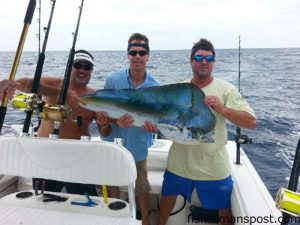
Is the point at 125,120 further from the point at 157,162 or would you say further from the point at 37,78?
the point at 157,162

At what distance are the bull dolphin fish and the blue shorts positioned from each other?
1.38 ft

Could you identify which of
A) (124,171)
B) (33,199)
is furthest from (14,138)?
(124,171)

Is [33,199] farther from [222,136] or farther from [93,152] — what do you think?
[222,136]

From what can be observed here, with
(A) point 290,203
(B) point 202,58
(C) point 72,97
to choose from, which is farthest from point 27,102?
(A) point 290,203

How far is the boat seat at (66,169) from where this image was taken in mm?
2135

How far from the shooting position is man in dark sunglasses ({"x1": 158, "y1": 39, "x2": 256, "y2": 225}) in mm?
2375

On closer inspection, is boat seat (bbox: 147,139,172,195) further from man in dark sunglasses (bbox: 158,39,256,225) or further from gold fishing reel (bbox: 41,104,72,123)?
gold fishing reel (bbox: 41,104,72,123)

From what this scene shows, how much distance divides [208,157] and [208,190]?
233mm

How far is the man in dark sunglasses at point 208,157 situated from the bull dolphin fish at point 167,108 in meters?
0.15

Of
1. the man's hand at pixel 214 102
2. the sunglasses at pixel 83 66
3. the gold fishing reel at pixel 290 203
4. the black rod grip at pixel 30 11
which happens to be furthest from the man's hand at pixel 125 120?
the gold fishing reel at pixel 290 203

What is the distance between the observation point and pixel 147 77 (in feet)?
9.02

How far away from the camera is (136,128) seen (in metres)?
2.69

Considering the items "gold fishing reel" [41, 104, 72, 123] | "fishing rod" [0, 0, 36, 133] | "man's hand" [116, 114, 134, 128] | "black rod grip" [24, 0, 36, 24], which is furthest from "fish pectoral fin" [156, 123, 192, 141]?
"black rod grip" [24, 0, 36, 24]

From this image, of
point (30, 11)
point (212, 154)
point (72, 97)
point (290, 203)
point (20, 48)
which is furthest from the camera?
point (72, 97)
